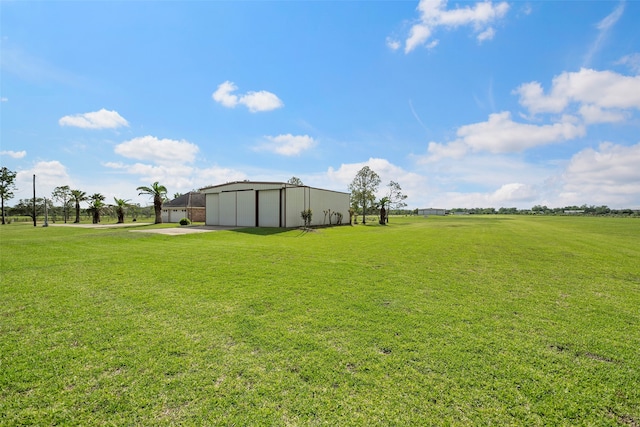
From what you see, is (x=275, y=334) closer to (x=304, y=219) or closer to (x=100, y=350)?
(x=100, y=350)

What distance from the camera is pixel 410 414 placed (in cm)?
259

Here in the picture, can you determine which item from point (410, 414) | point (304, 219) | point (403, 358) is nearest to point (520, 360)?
point (403, 358)

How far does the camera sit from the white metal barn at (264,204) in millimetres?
25969

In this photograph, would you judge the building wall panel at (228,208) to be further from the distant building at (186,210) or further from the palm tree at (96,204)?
the palm tree at (96,204)

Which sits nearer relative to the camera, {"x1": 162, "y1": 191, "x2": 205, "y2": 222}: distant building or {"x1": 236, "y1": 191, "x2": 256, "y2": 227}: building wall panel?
{"x1": 236, "y1": 191, "x2": 256, "y2": 227}: building wall panel

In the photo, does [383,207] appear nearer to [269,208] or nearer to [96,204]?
[269,208]

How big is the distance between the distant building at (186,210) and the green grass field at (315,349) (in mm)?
33546

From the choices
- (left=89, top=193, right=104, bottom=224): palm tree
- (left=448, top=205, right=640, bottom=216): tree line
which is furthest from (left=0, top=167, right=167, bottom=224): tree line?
(left=448, top=205, right=640, bottom=216): tree line

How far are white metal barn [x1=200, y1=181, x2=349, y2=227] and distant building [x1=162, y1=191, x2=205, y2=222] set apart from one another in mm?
9247

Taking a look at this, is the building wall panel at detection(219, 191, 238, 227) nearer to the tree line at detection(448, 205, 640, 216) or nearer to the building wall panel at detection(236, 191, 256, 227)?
the building wall panel at detection(236, 191, 256, 227)

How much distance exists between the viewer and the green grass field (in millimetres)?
2656

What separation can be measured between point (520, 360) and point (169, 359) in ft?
14.2

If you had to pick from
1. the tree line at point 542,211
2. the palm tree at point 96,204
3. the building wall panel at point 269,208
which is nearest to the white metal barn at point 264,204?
the building wall panel at point 269,208

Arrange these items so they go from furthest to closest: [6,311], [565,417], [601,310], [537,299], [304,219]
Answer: [304,219] → [537,299] → [601,310] → [6,311] → [565,417]
